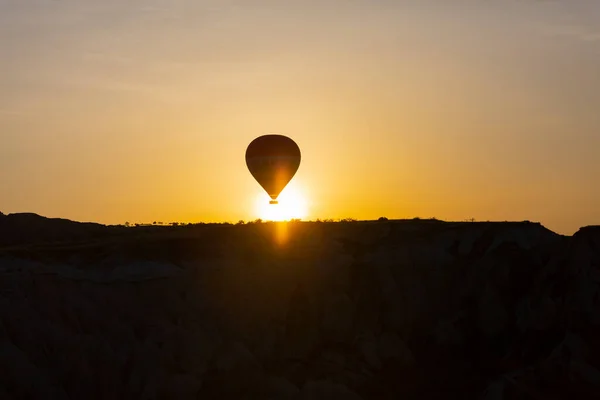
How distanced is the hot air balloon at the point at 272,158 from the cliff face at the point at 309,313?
14222mm

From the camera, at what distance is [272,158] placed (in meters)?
73.7

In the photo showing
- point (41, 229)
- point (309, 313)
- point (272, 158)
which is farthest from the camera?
point (272, 158)

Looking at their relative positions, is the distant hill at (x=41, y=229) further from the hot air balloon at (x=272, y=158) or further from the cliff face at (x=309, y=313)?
the hot air balloon at (x=272, y=158)

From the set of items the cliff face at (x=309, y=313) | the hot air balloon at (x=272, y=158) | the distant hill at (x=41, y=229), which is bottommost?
the cliff face at (x=309, y=313)

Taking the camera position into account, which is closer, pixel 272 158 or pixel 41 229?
pixel 41 229

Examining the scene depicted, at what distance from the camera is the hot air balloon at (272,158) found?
73.7 metres

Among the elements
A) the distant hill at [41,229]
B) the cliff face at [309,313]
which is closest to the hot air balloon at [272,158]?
the distant hill at [41,229]

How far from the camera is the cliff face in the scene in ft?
169

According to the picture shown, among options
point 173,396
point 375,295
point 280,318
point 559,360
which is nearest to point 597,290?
point 559,360

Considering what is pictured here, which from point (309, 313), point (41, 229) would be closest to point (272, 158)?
point (41, 229)

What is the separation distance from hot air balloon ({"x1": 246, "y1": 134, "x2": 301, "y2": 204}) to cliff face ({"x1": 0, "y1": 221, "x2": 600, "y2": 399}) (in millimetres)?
14222

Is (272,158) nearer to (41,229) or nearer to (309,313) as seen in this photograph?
(41,229)

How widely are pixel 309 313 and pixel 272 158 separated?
1817 cm

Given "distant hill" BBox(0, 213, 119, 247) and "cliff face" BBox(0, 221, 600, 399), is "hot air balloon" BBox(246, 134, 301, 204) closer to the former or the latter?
"distant hill" BBox(0, 213, 119, 247)
